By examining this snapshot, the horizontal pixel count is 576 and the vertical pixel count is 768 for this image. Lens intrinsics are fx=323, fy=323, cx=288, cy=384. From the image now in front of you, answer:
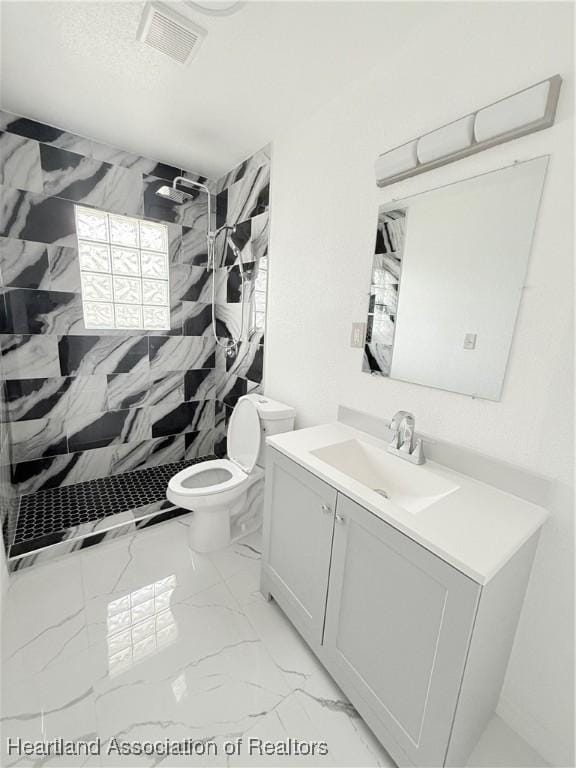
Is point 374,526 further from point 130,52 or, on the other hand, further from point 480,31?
point 130,52

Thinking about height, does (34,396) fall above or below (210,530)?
above

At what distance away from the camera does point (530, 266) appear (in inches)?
40.4

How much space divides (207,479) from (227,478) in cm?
13

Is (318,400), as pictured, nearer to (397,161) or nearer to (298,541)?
(298,541)

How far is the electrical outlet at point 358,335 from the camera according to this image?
1.57 m

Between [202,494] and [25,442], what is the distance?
4.75 ft

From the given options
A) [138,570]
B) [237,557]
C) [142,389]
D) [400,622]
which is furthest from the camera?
[142,389]

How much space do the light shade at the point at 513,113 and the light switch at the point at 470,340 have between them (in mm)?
634

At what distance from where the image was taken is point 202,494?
1.77m

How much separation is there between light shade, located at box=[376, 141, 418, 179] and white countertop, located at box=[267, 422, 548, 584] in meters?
1.20

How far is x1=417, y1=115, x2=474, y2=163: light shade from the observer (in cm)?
110

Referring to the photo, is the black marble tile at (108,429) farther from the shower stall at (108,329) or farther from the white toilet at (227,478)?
the white toilet at (227,478)

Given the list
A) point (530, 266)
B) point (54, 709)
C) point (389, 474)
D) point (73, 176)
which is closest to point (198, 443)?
point (54, 709)

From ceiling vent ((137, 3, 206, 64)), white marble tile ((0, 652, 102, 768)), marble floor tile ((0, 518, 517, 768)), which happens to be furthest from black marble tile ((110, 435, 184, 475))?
ceiling vent ((137, 3, 206, 64))
